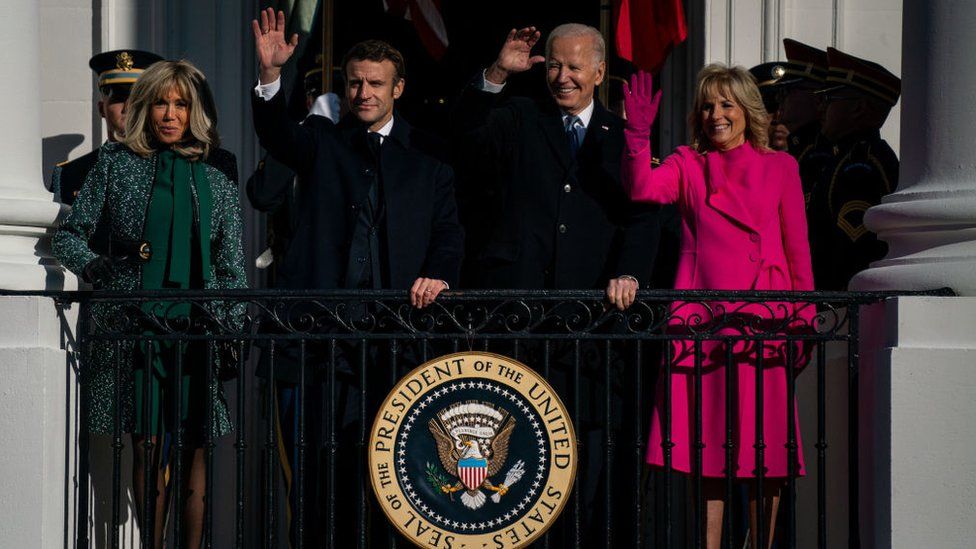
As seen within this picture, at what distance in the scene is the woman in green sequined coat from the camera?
750 centimetres

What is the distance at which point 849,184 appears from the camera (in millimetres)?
8391

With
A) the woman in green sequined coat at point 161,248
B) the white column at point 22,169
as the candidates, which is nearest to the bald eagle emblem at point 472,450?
the woman in green sequined coat at point 161,248

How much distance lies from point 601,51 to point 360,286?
1.40m

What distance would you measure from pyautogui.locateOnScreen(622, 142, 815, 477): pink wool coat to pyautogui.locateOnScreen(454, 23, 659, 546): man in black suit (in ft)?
0.73

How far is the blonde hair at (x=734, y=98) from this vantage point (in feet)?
24.4

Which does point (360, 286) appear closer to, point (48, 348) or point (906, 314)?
point (48, 348)

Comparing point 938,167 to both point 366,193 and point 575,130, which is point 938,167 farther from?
point 366,193

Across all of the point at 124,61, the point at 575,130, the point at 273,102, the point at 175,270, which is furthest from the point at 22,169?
the point at 575,130

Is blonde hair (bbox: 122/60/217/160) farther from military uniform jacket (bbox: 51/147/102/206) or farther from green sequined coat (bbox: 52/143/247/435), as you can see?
military uniform jacket (bbox: 51/147/102/206)

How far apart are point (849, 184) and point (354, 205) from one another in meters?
2.30

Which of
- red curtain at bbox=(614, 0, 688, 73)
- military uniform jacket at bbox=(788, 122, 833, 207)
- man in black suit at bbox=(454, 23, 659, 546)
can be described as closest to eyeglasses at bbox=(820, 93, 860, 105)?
military uniform jacket at bbox=(788, 122, 833, 207)

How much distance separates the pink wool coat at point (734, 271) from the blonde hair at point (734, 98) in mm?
77

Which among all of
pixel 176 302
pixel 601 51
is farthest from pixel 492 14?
pixel 176 302

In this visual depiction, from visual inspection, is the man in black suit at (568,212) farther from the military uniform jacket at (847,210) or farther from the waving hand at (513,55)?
the military uniform jacket at (847,210)
